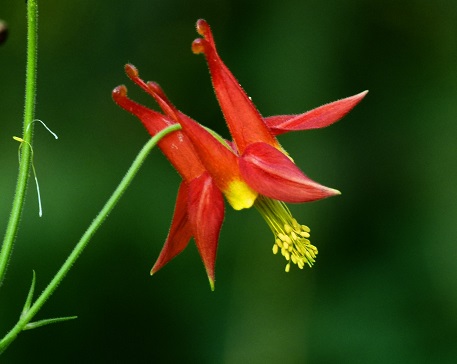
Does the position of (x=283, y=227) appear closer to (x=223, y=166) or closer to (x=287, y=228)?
(x=287, y=228)

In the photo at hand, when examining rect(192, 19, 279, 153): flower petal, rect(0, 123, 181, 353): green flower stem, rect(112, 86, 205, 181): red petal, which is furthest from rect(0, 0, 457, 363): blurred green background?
rect(0, 123, 181, 353): green flower stem

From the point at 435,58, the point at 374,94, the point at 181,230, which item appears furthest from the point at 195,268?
the point at 181,230

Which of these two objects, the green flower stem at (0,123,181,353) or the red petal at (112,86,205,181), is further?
the red petal at (112,86,205,181)

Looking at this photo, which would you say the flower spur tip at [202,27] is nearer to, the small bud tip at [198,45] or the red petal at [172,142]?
the small bud tip at [198,45]

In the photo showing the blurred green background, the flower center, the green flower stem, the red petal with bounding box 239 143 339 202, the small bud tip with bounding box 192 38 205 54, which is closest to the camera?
the green flower stem

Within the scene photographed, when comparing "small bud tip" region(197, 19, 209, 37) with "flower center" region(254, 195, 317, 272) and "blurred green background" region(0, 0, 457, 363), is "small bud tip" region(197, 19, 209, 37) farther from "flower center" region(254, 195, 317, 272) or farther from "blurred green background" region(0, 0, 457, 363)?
"blurred green background" region(0, 0, 457, 363)
